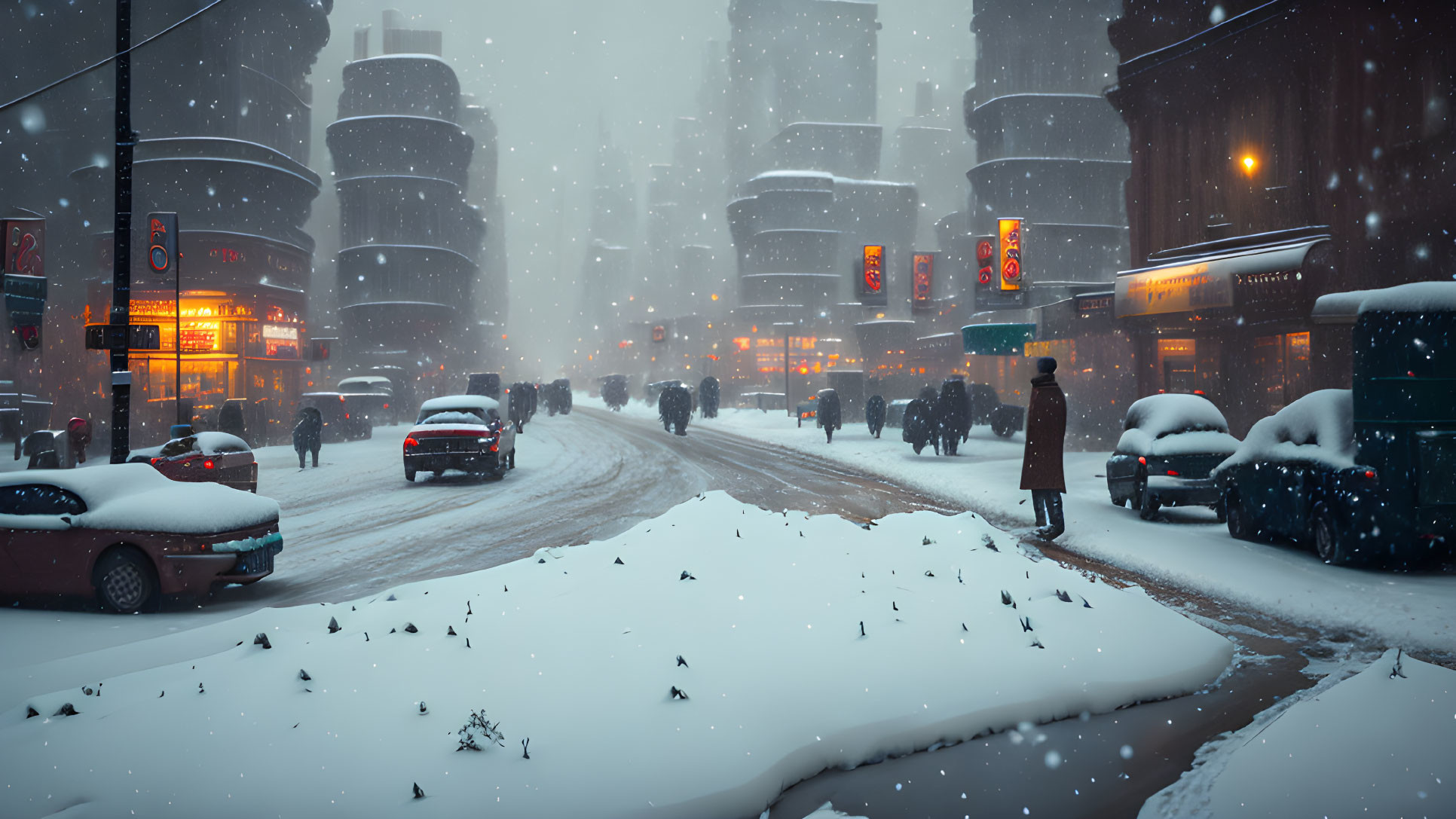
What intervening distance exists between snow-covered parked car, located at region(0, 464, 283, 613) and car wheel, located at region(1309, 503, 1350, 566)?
1077cm

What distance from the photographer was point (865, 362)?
66875 mm

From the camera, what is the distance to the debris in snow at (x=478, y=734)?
144 inches

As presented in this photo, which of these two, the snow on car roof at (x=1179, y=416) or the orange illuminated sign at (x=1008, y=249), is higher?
the orange illuminated sign at (x=1008, y=249)

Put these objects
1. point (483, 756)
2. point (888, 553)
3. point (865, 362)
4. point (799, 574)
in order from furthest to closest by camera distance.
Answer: point (865, 362), point (888, 553), point (799, 574), point (483, 756)

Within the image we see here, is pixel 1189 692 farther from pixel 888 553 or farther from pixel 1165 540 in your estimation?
pixel 1165 540

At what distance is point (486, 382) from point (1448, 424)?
4344 cm

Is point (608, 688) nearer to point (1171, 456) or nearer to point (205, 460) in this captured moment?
point (1171, 456)

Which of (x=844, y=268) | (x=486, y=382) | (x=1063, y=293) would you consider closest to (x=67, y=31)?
(x=486, y=382)

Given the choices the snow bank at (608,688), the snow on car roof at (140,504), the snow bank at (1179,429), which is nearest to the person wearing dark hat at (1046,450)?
the snow bank at (1179,429)

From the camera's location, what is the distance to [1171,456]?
35.6 ft

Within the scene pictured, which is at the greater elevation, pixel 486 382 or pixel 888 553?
pixel 486 382

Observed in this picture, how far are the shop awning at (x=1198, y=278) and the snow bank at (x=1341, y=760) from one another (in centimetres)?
1600

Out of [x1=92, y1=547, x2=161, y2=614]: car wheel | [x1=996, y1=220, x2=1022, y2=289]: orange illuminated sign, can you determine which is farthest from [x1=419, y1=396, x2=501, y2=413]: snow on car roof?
[x1=996, y1=220, x2=1022, y2=289]: orange illuminated sign

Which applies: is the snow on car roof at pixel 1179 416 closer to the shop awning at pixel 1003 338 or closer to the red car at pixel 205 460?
the red car at pixel 205 460
